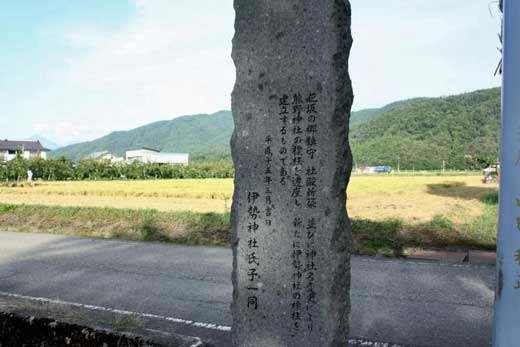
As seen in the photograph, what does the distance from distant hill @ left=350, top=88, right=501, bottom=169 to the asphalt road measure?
13797 millimetres

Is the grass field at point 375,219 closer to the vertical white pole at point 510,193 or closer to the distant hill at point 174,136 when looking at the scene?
the vertical white pole at point 510,193

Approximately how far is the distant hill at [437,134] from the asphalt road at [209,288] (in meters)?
13.8

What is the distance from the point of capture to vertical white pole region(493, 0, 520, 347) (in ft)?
6.80

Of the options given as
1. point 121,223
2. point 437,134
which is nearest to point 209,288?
point 121,223

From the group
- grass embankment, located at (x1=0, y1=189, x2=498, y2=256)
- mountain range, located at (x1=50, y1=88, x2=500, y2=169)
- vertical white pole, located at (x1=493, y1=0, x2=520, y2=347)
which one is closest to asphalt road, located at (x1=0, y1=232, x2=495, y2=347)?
grass embankment, located at (x1=0, y1=189, x2=498, y2=256)

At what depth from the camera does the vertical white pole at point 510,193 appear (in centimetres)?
207

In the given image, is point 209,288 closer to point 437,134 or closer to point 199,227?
point 199,227

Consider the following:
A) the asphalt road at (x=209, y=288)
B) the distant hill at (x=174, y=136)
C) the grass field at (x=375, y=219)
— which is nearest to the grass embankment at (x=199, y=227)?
the grass field at (x=375, y=219)

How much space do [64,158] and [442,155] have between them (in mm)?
20175

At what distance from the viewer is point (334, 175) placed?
2.57 meters

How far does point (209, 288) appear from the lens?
16.3 feet

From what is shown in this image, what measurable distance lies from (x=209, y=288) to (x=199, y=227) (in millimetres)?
3094

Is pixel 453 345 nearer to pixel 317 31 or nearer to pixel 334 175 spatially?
pixel 334 175

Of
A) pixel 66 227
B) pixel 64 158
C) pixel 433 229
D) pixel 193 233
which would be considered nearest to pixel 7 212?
pixel 66 227
